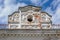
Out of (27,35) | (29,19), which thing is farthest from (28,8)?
(27,35)

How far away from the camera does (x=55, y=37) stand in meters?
31.0

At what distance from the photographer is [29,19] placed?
3322cm

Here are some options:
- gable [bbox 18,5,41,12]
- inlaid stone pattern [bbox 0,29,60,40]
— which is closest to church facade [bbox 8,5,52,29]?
gable [bbox 18,5,41,12]

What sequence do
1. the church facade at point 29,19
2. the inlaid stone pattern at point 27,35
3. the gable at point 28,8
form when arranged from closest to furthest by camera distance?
1. the inlaid stone pattern at point 27,35
2. the church facade at point 29,19
3. the gable at point 28,8

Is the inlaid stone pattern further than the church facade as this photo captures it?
No

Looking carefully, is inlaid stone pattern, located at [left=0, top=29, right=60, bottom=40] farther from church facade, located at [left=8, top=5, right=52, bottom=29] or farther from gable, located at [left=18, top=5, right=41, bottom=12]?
gable, located at [left=18, top=5, right=41, bottom=12]

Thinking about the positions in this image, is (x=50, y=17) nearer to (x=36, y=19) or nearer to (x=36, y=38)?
(x=36, y=19)

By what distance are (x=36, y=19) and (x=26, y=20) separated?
127 cm

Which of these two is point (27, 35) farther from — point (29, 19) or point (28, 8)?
point (28, 8)

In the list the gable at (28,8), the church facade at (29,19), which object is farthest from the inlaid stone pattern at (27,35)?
the gable at (28,8)

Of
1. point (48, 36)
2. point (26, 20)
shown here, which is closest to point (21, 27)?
point (26, 20)

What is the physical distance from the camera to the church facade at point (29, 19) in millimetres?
32562

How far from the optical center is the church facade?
107ft

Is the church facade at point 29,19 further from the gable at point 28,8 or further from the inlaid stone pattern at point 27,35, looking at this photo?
the inlaid stone pattern at point 27,35
